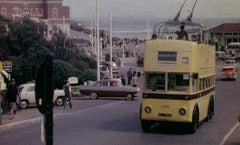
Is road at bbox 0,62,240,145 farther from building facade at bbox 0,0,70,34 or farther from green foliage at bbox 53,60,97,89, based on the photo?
building facade at bbox 0,0,70,34

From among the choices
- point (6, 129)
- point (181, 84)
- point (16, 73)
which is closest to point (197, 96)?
point (181, 84)

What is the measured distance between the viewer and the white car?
3203 cm

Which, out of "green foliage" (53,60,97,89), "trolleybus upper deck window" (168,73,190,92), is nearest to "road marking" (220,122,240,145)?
"trolleybus upper deck window" (168,73,190,92)

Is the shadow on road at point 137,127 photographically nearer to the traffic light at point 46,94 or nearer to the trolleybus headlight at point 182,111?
the trolleybus headlight at point 182,111

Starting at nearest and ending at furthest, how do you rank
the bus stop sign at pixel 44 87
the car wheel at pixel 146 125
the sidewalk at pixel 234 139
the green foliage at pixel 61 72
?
the bus stop sign at pixel 44 87
the sidewalk at pixel 234 139
the car wheel at pixel 146 125
the green foliage at pixel 61 72

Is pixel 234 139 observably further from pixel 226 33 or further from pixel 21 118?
pixel 226 33

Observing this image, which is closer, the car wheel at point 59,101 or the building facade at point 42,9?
the car wheel at point 59,101

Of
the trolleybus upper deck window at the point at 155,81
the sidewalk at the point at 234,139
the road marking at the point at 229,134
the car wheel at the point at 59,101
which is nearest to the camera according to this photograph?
the sidewalk at the point at 234,139

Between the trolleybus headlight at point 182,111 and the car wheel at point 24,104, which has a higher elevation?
the trolleybus headlight at point 182,111

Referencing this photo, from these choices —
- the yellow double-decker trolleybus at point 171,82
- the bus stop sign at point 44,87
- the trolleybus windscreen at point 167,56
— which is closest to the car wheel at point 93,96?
the yellow double-decker trolleybus at point 171,82

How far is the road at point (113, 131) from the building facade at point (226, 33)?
101m

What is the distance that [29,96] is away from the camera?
3212 cm

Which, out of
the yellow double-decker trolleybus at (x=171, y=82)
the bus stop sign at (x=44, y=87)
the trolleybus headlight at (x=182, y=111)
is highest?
the bus stop sign at (x=44, y=87)

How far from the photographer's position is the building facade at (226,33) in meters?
129
